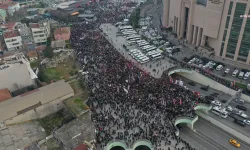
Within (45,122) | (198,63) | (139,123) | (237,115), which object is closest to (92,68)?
(45,122)

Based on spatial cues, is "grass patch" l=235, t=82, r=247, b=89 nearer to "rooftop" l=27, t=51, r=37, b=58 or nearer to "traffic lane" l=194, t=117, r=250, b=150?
"traffic lane" l=194, t=117, r=250, b=150

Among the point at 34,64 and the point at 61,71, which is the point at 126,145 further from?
the point at 34,64

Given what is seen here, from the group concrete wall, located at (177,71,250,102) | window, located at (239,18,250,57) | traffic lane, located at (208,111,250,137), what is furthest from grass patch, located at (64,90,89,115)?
window, located at (239,18,250,57)

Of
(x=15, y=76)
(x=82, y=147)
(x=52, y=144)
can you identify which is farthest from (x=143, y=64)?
(x=15, y=76)

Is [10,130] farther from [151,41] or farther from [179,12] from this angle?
[179,12]

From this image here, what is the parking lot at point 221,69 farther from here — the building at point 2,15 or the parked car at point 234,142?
the building at point 2,15
